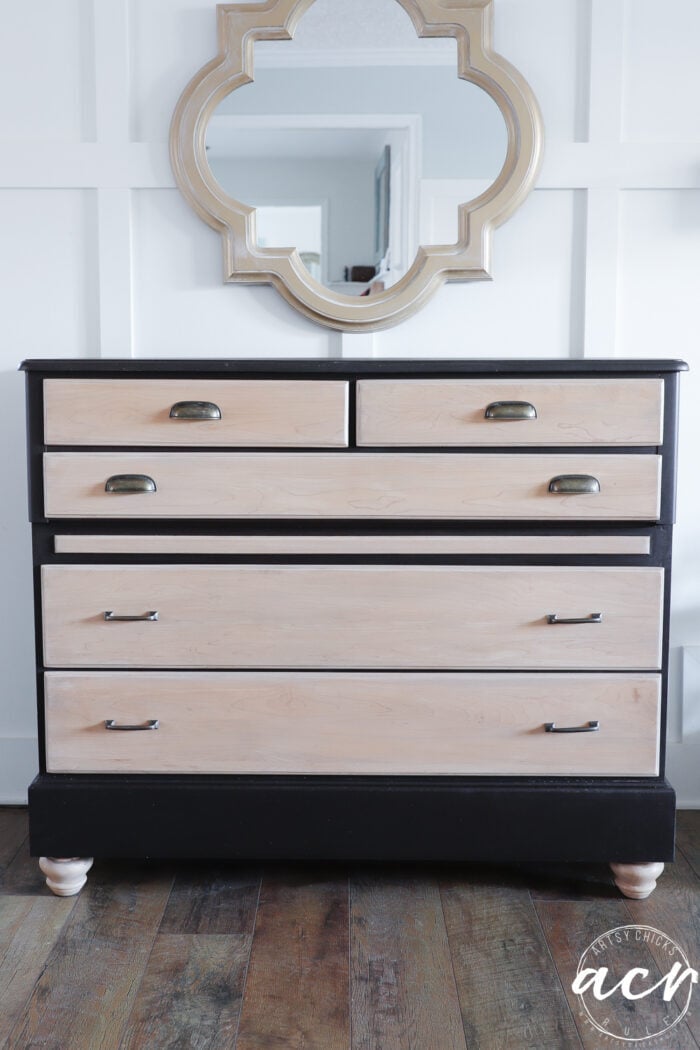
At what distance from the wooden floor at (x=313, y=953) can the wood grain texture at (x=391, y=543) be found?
0.71 meters

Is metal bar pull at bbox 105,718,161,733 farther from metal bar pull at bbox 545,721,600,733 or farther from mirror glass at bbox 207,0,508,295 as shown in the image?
mirror glass at bbox 207,0,508,295

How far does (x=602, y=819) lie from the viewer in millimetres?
1780

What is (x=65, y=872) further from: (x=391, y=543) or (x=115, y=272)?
(x=115, y=272)

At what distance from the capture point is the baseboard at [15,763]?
Result: 2355mm

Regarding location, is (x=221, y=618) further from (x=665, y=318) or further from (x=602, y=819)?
(x=665, y=318)

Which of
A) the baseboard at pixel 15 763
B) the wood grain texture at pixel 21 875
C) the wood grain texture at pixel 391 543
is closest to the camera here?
the wood grain texture at pixel 391 543

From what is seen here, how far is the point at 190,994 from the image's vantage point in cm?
153

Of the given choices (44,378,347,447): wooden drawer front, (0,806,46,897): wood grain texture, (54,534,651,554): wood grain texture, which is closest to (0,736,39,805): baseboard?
(0,806,46,897): wood grain texture

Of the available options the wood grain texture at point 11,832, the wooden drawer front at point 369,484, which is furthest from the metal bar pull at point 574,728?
the wood grain texture at point 11,832

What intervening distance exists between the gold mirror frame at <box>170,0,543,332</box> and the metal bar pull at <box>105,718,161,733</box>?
40.5 inches

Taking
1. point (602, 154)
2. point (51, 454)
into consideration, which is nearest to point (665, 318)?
point (602, 154)

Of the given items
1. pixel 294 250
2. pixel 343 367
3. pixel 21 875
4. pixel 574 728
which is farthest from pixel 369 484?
pixel 21 875

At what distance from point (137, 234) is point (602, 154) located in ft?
3.76

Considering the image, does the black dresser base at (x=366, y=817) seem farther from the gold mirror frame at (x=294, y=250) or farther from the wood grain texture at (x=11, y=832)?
the gold mirror frame at (x=294, y=250)
